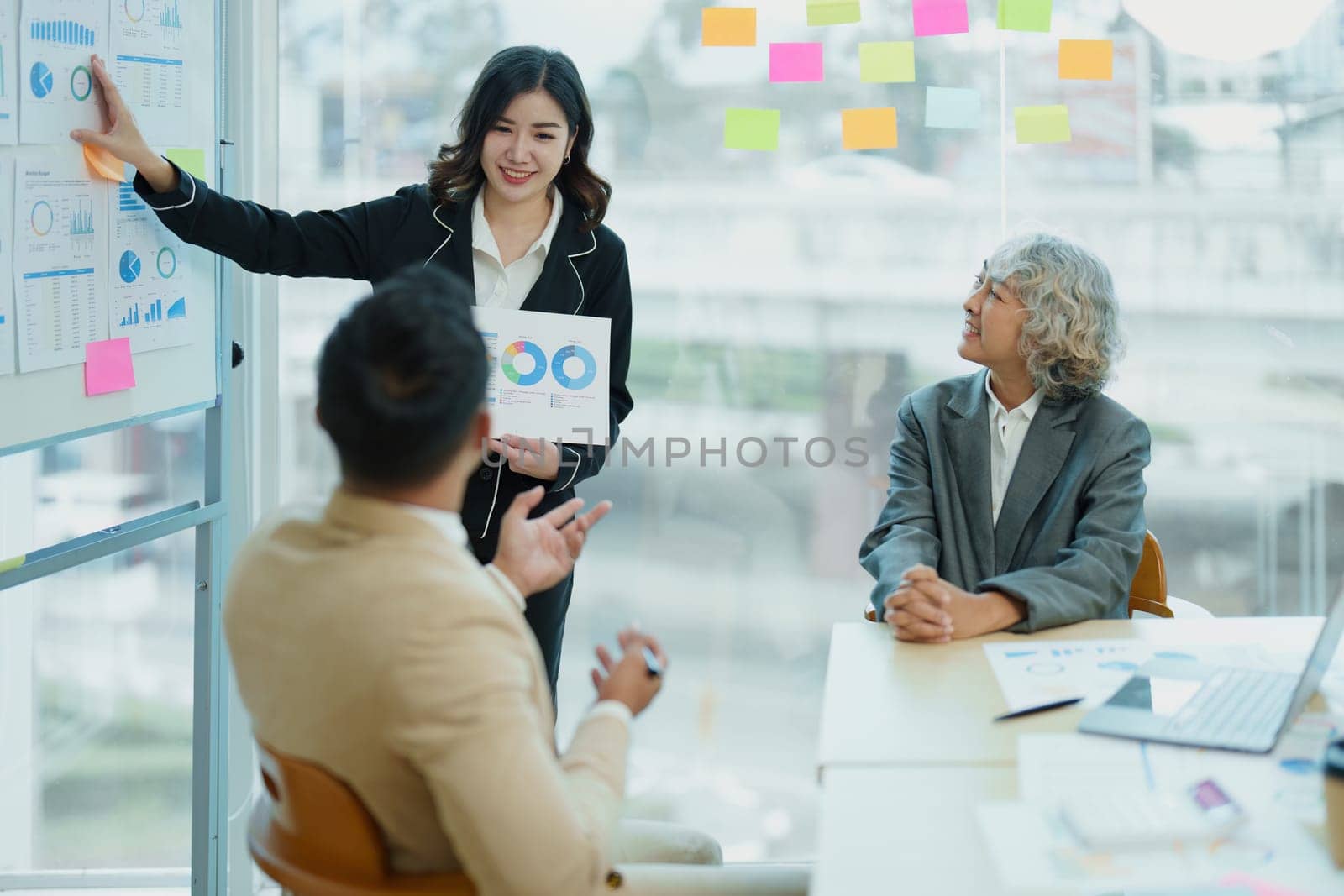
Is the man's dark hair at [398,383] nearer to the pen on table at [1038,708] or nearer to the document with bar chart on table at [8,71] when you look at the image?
the pen on table at [1038,708]

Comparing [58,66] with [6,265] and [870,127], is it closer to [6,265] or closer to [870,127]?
[6,265]

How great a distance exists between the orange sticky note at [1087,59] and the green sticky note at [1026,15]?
0.07 metres

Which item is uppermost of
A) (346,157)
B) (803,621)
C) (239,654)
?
(346,157)

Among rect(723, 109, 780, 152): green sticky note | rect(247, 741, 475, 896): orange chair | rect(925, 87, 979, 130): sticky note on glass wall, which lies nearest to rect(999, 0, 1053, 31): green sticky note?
rect(925, 87, 979, 130): sticky note on glass wall

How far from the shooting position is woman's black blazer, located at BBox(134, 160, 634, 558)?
91.3 inches

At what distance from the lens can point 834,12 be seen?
275cm

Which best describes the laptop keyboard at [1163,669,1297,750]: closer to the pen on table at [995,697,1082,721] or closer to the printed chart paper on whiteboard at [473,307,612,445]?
the pen on table at [995,697,1082,721]

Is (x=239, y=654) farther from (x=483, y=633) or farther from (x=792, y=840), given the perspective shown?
(x=792, y=840)

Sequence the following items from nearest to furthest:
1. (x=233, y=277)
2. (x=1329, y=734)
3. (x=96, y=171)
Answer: (x=1329, y=734) → (x=96, y=171) → (x=233, y=277)

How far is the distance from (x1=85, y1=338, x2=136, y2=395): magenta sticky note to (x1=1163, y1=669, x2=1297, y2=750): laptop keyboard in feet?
5.55

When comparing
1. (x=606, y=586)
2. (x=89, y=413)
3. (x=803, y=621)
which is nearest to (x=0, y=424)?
(x=89, y=413)

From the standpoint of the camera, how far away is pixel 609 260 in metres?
2.43

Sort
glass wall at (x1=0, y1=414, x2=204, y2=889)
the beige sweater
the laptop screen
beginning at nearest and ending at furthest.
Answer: the beige sweater, the laptop screen, glass wall at (x1=0, y1=414, x2=204, y2=889)

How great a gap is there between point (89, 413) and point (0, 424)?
0.69 ft
